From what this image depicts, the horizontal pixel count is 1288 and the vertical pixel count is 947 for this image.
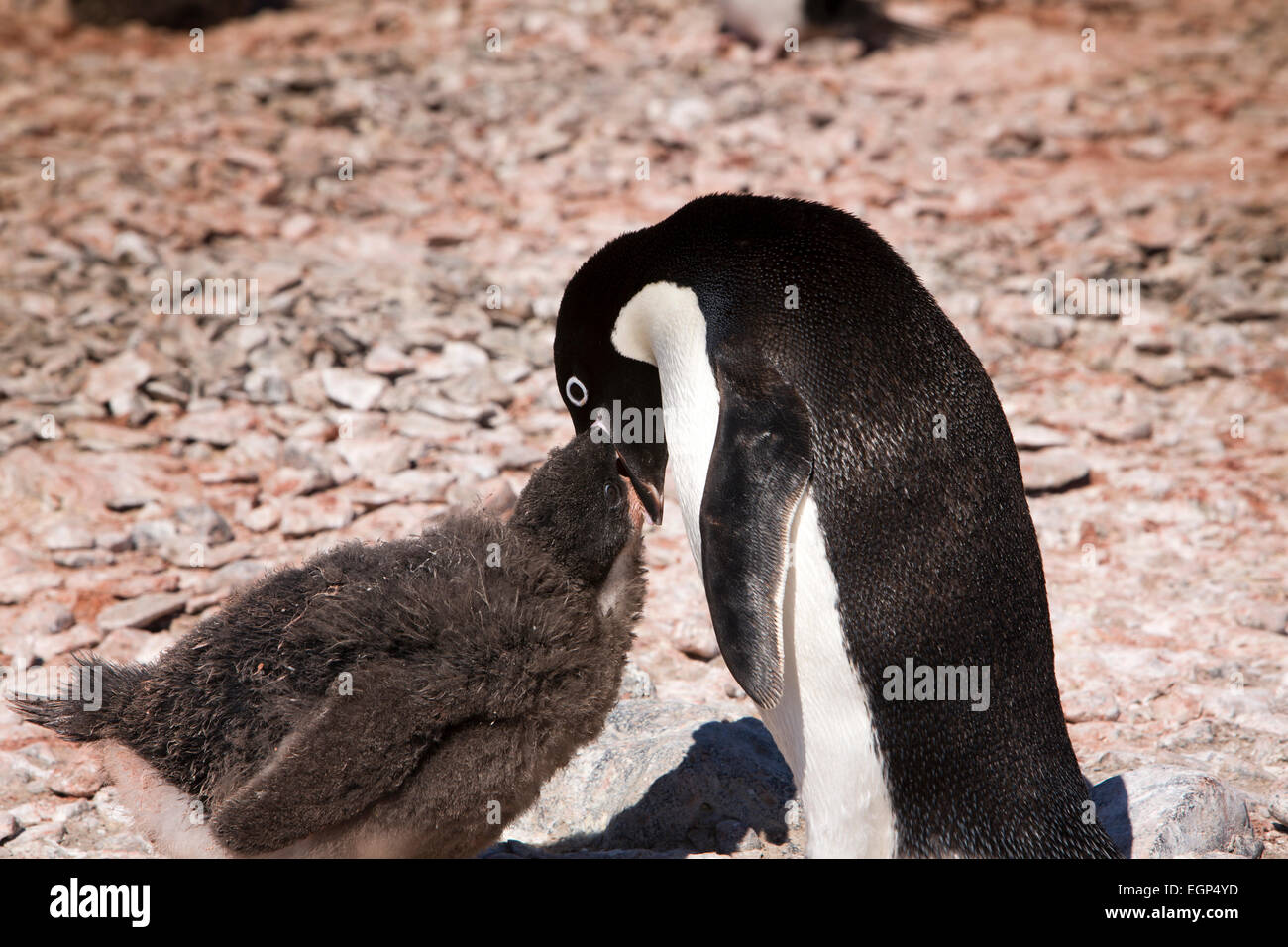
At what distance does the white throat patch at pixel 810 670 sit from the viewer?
7.05ft

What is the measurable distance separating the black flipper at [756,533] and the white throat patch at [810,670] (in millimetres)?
78

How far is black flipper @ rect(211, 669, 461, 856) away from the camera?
210 centimetres

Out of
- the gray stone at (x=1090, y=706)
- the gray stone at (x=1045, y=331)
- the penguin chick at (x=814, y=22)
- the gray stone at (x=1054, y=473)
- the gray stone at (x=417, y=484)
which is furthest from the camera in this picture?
the penguin chick at (x=814, y=22)

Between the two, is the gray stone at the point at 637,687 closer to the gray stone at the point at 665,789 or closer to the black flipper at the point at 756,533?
the gray stone at the point at 665,789

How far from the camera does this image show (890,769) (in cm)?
213

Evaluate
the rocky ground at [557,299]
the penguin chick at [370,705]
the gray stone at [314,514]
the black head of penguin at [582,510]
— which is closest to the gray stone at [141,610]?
the rocky ground at [557,299]

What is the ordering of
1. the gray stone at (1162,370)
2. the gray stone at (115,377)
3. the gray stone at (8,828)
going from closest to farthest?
1. the gray stone at (8,828)
2. the gray stone at (115,377)
3. the gray stone at (1162,370)

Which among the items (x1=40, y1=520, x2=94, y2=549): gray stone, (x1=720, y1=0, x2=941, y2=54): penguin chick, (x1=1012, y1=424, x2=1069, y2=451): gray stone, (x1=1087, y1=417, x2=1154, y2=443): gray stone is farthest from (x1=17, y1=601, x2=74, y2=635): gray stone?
(x1=720, y1=0, x2=941, y2=54): penguin chick

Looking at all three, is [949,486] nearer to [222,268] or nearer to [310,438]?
[310,438]

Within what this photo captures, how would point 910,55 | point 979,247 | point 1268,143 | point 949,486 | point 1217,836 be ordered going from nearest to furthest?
point 949,486 → point 1217,836 → point 979,247 → point 1268,143 → point 910,55

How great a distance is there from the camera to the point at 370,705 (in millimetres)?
2145

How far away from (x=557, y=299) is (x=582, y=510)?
10.1 feet

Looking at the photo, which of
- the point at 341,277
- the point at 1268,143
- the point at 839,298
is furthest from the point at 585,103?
the point at 839,298

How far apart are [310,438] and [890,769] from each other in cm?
294
